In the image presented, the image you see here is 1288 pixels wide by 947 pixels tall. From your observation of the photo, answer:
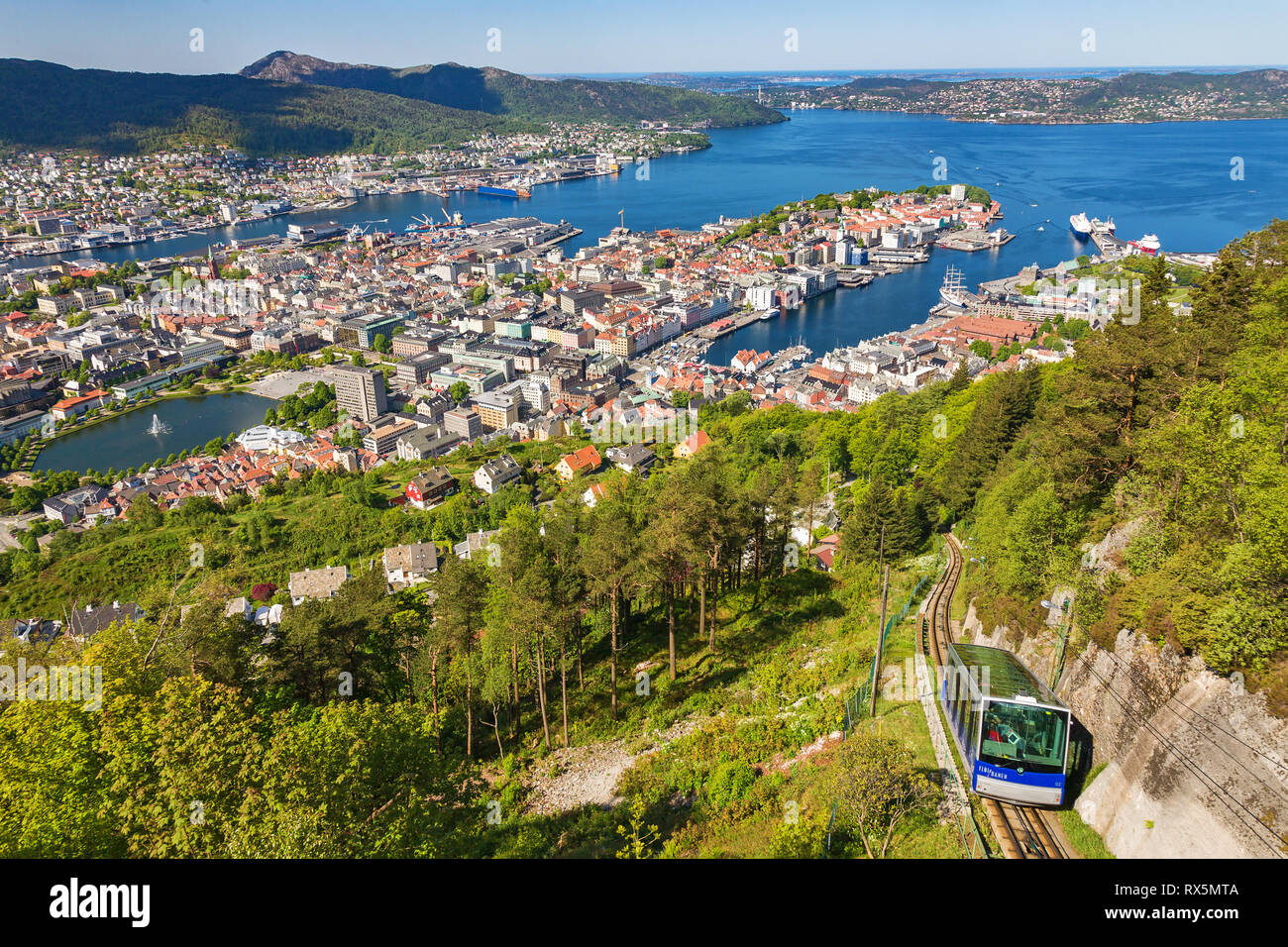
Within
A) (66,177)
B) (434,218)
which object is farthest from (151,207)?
(434,218)

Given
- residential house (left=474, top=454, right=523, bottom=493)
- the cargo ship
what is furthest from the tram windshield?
the cargo ship

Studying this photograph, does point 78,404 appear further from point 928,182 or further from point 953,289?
point 928,182

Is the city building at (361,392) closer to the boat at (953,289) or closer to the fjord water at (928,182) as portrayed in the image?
the fjord water at (928,182)

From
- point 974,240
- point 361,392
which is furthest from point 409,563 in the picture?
point 974,240

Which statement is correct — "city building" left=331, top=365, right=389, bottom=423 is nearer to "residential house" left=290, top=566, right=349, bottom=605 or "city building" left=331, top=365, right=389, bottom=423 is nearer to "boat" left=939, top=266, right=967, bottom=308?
"residential house" left=290, top=566, right=349, bottom=605

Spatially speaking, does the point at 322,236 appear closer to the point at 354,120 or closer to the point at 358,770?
the point at 354,120

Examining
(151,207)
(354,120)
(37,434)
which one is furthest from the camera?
(354,120)
